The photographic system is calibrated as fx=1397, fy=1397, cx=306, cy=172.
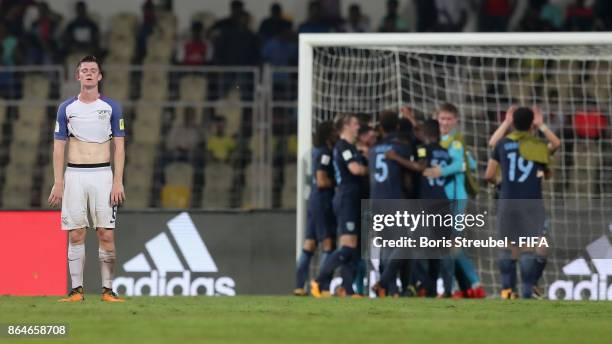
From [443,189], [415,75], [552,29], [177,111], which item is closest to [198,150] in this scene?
[177,111]

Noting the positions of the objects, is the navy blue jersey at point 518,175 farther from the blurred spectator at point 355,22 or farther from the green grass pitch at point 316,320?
the blurred spectator at point 355,22

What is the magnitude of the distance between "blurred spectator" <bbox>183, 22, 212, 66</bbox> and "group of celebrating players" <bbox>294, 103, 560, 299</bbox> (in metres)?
5.80

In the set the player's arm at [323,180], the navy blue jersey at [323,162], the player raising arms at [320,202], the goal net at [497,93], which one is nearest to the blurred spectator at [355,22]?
the goal net at [497,93]

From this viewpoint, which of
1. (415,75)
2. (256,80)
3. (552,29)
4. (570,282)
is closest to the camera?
(570,282)

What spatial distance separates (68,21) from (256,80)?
460 centimetres

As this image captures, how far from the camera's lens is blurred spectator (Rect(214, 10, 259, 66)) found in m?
18.9

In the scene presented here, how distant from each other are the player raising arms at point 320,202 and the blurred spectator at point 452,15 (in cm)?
622

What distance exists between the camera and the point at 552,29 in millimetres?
19203

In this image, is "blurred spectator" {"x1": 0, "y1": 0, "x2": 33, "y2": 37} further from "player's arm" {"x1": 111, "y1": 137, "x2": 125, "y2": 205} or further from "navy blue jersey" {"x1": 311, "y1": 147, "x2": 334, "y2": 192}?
"player's arm" {"x1": 111, "y1": 137, "x2": 125, "y2": 205}

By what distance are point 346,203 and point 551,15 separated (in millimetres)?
7442

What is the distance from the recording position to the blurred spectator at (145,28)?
19.5 m

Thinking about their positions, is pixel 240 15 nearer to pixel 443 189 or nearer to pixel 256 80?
pixel 256 80

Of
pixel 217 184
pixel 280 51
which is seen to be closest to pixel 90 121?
pixel 217 184

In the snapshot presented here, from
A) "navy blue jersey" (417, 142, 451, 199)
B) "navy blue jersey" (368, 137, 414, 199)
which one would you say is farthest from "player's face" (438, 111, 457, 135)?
"navy blue jersey" (368, 137, 414, 199)
